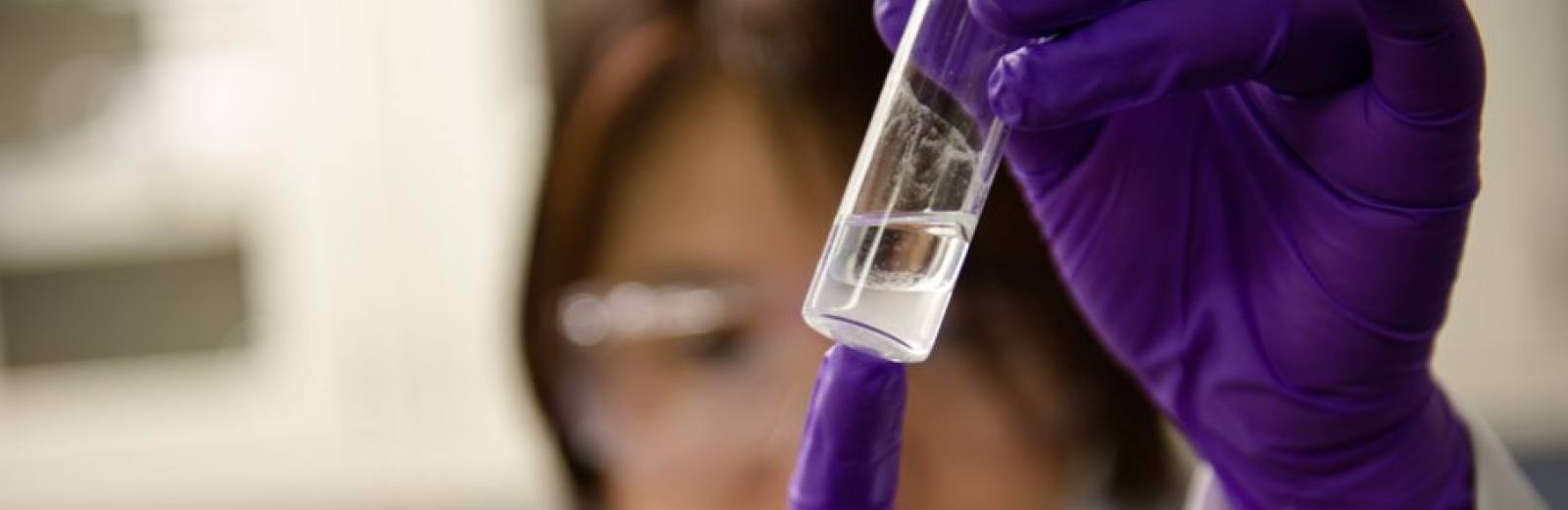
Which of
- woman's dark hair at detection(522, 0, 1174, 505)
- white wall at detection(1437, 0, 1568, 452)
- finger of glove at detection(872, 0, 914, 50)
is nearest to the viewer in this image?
finger of glove at detection(872, 0, 914, 50)

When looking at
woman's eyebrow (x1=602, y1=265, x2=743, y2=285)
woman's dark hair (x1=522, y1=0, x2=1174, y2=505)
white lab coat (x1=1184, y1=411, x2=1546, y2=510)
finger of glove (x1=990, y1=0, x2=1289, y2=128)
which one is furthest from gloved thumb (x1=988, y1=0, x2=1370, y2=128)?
woman's eyebrow (x1=602, y1=265, x2=743, y2=285)

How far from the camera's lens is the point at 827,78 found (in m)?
0.98

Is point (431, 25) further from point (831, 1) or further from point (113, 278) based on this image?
point (831, 1)

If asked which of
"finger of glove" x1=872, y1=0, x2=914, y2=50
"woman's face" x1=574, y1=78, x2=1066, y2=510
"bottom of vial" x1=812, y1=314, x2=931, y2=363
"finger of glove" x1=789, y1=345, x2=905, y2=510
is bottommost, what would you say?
"woman's face" x1=574, y1=78, x2=1066, y2=510

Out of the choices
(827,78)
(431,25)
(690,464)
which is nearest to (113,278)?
(431,25)

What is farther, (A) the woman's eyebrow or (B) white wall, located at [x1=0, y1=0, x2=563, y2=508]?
(B) white wall, located at [x1=0, y1=0, x2=563, y2=508]

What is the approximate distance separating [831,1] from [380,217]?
1.02 meters

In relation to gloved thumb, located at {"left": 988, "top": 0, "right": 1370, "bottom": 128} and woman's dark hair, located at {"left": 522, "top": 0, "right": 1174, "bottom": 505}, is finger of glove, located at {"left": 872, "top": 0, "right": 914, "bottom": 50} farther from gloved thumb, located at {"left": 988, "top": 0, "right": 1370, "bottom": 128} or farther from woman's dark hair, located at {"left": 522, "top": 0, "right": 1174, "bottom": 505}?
woman's dark hair, located at {"left": 522, "top": 0, "right": 1174, "bottom": 505}

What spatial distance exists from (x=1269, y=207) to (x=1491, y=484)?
0.59ft

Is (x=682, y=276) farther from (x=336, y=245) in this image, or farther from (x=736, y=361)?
(x=336, y=245)

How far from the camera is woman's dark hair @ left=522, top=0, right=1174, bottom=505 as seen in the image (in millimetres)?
979

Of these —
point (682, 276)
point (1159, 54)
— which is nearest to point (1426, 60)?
point (1159, 54)

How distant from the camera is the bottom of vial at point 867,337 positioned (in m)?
0.48

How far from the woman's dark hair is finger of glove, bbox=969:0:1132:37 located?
1.47ft
